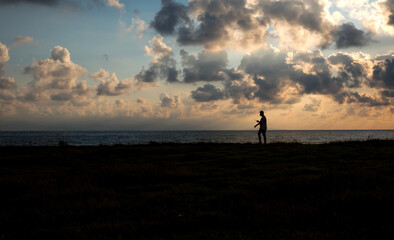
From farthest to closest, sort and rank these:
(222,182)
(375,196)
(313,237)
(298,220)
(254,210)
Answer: (222,182) → (375,196) → (254,210) → (298,220) → (313,237)

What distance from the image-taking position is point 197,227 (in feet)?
21.5

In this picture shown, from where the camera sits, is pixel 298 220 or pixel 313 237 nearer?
pixel 313 237

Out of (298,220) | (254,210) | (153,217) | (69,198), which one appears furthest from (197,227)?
(69,198)

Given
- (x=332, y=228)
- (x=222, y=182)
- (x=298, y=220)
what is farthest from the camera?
(x=222, y=182)

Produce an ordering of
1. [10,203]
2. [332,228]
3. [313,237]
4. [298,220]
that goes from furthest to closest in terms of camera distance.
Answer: [10,203] < [298,220] < [332,228] < [313,237]

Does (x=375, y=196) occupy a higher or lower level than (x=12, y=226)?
higher

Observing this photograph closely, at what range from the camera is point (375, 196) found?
816 cm

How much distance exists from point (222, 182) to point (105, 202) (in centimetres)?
446

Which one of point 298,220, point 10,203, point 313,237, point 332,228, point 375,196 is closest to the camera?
point 313,237

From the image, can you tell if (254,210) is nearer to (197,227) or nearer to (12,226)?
(197,227)

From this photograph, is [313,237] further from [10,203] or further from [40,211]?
[10,203]

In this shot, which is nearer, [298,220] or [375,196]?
[298,220]

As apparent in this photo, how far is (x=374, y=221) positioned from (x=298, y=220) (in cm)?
179

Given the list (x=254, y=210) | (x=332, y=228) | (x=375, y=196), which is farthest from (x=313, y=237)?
(x=375, y=196)
